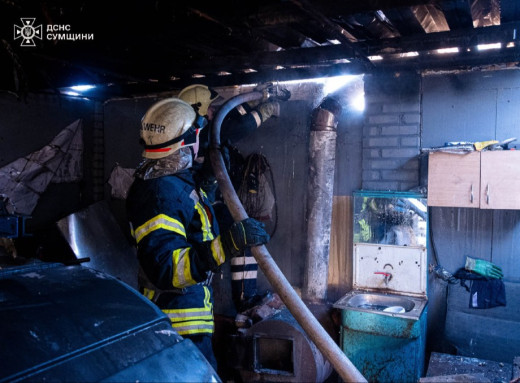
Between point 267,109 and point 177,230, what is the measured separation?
2819 millimetres

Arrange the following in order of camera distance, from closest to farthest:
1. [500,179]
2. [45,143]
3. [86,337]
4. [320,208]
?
1. [86,337]
2. [500,179]
3. [320,208]
4. [45,143]

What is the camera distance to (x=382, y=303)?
4.71 metres

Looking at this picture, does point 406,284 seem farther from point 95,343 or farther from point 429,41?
point 95,343

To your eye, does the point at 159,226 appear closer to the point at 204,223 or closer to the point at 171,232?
the point at 171,232

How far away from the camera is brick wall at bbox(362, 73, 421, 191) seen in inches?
185

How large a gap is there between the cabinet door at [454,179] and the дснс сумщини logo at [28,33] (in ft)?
13.5

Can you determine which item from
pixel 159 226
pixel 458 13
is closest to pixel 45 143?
pixel 159 226

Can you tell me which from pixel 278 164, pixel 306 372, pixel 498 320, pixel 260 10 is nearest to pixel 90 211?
pixel 278 164

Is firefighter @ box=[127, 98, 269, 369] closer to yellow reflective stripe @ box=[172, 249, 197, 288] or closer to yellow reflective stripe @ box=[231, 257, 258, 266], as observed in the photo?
yellow reflective stripe @ box=[172, 249, 197, 288]

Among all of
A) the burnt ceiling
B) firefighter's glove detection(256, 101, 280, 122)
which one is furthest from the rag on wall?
firefighter's glove detection(256, 101, 280, 122)

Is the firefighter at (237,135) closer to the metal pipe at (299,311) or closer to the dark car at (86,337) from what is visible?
the metal pipe at (299,311)

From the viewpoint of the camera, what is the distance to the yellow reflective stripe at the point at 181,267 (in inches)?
106

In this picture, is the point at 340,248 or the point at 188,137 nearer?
the point at 188,137

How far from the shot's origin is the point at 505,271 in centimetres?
445
